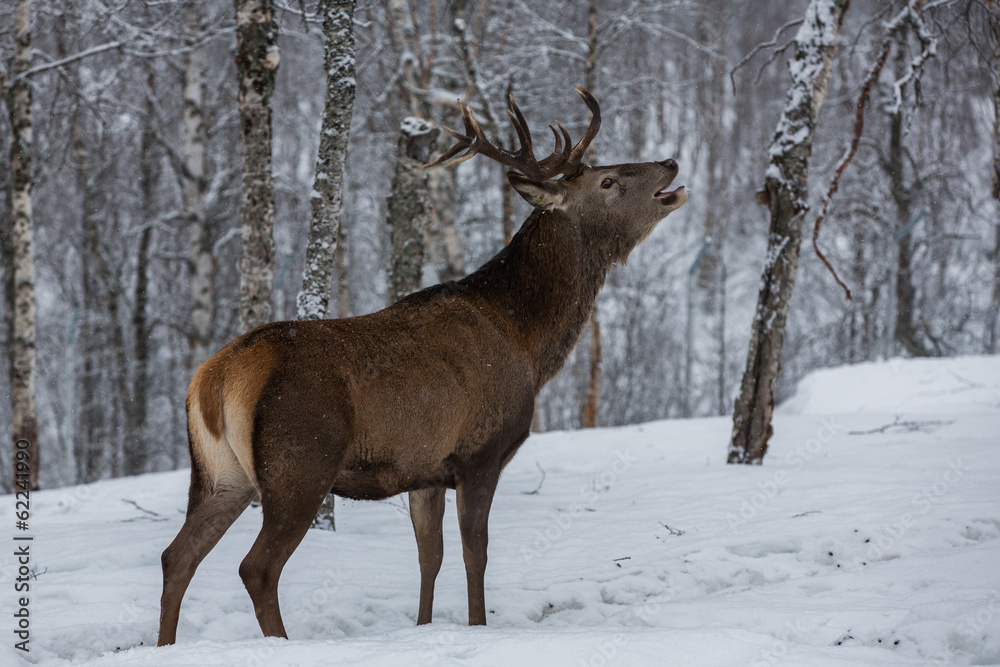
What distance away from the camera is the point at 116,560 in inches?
176

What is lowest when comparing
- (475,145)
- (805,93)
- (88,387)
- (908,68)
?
(88,387)

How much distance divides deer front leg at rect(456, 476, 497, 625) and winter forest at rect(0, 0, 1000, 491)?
220 inches

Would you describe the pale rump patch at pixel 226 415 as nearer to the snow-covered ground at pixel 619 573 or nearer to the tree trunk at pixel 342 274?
the snow-covered ground at pixel 619 573

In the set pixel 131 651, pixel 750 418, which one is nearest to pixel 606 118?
pixel 750 418

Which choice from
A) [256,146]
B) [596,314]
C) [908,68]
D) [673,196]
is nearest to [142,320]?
[596,314]

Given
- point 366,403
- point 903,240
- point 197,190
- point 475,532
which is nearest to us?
point 366,403

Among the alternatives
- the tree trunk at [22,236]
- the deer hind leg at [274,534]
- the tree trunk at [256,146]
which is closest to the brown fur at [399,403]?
the deer hind leg at [274,534]

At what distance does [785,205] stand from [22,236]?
8.01m

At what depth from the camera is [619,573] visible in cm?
439

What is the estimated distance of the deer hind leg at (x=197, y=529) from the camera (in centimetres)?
337

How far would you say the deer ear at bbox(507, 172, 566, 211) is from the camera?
4.17 m

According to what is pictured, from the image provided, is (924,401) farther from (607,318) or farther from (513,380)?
(607,318)

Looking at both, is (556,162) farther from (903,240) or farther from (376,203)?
(376,203)

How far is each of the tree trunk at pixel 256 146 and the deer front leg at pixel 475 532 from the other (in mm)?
2576
